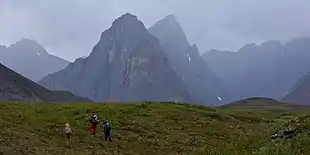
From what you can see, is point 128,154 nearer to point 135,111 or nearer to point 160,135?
point 160,135

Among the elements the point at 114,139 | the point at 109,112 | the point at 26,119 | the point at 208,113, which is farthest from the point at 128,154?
the point at 208,113

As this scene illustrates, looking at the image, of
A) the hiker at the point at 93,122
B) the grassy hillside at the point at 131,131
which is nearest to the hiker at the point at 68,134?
the grassy hillside at the point at 131,131

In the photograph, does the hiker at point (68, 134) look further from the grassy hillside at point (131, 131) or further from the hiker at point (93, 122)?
the hiker at point (93, 122)

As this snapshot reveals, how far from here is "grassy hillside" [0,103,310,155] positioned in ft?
130

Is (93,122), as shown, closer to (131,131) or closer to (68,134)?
(68,134)

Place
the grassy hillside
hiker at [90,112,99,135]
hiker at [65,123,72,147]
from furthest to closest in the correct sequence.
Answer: hiker at [90,112,99,135], hiker at [65,123,72,147], the grassy hillside

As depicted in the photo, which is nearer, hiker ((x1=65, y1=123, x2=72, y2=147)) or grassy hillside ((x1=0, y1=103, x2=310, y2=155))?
grassy hillside ((x1=0, y1=103, x2=310, y2=155))

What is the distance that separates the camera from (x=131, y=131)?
55.2 m

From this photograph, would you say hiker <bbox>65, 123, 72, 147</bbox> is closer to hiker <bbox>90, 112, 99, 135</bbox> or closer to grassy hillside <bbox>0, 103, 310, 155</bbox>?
grassy hillside <bbox>0, 103, 310, 155</bbox>

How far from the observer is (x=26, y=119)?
54.8 metres

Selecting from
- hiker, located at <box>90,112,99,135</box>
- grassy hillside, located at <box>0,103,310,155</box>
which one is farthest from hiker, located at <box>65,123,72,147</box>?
hiker, located at <box>90,112,99,135</box>

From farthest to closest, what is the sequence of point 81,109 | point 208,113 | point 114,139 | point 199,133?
1. point 208,113
2. point 81,109
3. point 199,133
4. point 114,139

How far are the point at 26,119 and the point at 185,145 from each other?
696 inches

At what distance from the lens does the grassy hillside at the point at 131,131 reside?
39.6 metres
